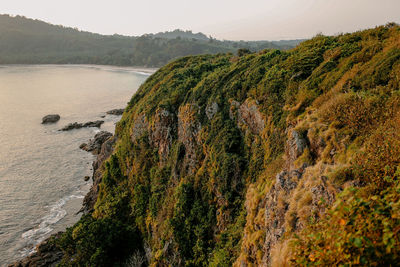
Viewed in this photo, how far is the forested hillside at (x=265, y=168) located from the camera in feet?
22.0

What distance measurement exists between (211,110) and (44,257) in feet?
87.1

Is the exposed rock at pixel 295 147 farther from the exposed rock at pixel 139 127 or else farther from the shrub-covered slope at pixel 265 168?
the exposed rock at pixel 139 127

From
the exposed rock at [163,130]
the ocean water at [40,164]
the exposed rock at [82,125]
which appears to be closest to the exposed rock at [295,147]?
the exposed rock at [163,130]

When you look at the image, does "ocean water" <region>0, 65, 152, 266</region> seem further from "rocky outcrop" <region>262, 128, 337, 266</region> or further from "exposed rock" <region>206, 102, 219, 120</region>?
"rocky outcrop" <region>262, 128, 337, 266</region>

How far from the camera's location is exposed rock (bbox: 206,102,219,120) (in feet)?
73.3

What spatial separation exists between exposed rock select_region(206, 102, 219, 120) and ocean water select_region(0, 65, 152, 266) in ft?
95.0

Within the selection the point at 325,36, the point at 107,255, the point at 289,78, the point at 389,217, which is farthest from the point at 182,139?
the point at 389,217

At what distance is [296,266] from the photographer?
694cm

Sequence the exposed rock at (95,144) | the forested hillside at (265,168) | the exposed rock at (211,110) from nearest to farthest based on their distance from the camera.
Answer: the forested hillside at (265,168)
the exposed rock at (211,110)
the exposed rock at (95,144)

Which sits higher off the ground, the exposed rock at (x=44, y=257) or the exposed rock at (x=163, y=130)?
the exposed rock at (x=163, y=130)

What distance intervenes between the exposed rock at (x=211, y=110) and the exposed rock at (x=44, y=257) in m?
24.8

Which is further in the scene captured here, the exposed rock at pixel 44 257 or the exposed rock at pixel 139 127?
the exposed rock at pixel 139 127

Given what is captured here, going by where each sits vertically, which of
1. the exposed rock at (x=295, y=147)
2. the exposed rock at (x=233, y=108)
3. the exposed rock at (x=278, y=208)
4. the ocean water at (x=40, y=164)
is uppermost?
the exposed rock at (x=233, y=108)

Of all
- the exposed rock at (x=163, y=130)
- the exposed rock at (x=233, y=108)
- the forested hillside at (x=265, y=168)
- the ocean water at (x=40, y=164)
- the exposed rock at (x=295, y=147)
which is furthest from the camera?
the ocean water at (x=40, y=164)
